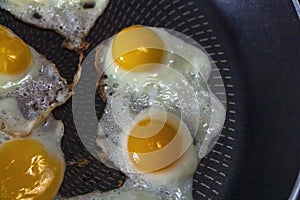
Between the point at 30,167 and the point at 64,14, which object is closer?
the point at 30,167

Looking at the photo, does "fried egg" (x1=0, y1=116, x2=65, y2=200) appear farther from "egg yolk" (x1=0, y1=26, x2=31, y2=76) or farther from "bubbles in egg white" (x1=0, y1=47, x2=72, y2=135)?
"egg yolk" (x1=0, y1=26, x2=31, y2=76)

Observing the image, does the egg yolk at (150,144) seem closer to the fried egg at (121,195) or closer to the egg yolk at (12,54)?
the fried egg at (121,195)

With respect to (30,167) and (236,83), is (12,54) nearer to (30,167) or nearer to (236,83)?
(30,167)

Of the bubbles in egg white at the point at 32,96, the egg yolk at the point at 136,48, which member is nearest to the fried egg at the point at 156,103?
the egg yolk at the point at 136,48

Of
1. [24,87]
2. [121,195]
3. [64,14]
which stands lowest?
[121,195]

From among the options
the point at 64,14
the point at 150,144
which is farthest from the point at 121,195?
the point at 64,14
